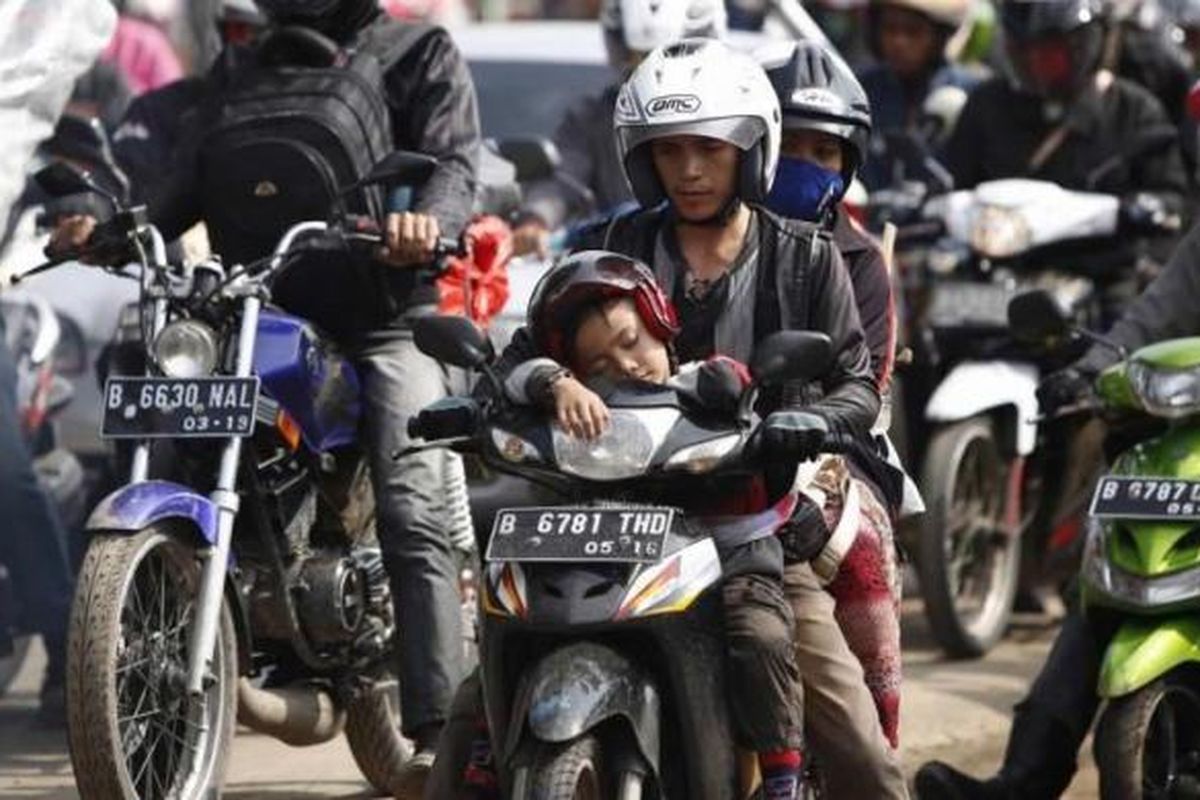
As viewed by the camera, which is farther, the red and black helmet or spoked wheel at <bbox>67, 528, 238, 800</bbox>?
spoked wheel at <bbox>67, 528, 238, 800</bbox>

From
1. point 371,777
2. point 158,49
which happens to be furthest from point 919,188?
point 371,777

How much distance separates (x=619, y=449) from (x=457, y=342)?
42cm

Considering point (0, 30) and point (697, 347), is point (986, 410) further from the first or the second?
point (697, 347)

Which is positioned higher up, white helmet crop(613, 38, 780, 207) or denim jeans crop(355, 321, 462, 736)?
white helmet crop(613, 38, 780, 207)

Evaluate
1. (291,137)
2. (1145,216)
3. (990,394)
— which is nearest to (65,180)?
(291,137)

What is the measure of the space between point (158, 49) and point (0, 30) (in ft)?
17.1

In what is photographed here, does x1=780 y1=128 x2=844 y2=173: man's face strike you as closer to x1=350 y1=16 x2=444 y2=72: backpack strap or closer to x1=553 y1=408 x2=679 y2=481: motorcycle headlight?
x1=350 y1=16 x2=444 y2=72: backpack strap

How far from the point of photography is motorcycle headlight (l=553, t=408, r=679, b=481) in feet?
21.8

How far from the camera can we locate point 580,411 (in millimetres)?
6652

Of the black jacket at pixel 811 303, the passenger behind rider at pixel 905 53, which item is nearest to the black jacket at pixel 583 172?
the passenger behind rider at pixel 905 53

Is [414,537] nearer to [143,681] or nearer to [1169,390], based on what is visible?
[143,681]

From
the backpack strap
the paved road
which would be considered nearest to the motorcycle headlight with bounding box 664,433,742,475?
the backpack strap

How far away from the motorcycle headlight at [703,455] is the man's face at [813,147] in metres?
1.40

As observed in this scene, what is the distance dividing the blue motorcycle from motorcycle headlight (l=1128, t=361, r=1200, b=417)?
1.57 meters
